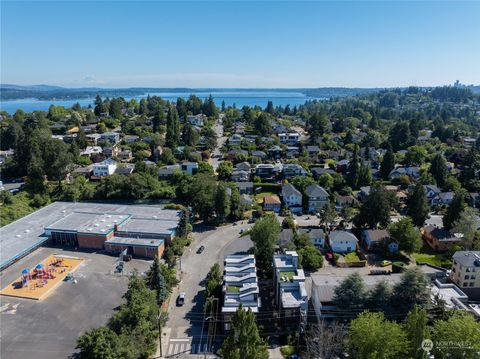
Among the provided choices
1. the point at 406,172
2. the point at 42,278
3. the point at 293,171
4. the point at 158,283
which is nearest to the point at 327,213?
the point at 293,171

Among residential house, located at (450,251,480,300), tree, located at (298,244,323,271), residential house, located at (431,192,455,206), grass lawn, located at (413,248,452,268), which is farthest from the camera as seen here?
residential house, located at (431,192,455,206)

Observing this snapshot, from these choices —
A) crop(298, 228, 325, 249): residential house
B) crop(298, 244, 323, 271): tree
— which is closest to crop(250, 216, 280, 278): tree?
crop(298, 244, 323, 271): tree

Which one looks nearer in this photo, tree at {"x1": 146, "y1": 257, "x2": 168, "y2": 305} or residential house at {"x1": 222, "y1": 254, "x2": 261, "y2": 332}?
residential house at {"x1": 222, "y1": 254, "x2": 261, "y2": 332}

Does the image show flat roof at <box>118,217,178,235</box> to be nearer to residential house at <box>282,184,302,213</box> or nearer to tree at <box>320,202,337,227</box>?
residential house at <box>282,184,302,213</box>

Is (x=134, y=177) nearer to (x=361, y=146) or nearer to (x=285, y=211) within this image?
(x=285, y=211)

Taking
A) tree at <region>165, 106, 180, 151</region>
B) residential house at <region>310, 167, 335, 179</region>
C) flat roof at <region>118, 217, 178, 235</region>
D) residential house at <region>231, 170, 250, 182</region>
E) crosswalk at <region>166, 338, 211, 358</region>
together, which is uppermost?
tree at <region>165, 106, 180, 151</region>

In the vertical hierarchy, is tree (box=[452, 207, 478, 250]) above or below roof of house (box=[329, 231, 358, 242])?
above

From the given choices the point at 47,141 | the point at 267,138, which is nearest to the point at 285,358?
the point at 47,141
